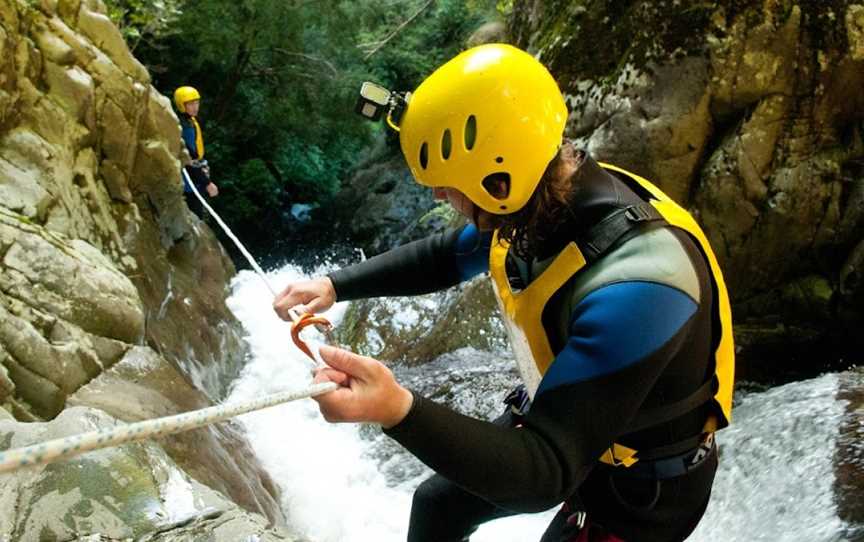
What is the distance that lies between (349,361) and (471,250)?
3.50ft

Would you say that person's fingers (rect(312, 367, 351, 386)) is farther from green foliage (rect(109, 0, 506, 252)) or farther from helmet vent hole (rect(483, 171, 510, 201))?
green foliage (rect(109, 0, 506, 252))

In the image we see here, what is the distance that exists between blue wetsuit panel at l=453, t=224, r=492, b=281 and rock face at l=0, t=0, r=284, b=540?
117cm

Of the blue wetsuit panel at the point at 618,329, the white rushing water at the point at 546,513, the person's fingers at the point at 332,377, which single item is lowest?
the white rushing water at the point at 546,513

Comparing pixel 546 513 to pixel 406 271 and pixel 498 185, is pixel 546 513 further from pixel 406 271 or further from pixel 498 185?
pixel 498 185

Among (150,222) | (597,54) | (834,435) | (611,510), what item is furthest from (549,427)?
(150,222)

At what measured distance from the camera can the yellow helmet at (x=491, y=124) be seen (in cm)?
152

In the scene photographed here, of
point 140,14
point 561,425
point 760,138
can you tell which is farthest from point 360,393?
point 140,14

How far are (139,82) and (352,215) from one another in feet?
28.3

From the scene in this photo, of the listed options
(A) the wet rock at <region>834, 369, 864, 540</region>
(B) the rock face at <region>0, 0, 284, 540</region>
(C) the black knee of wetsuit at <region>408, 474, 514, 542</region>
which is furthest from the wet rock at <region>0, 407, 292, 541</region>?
(A) the wet rock at <region>834, 369, 864, 540</region>

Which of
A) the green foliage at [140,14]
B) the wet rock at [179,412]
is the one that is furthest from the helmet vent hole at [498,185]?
the green foliage at [140,14]

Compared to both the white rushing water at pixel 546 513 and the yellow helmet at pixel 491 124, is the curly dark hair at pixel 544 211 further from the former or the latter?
the white rushing water at pixel 546 513

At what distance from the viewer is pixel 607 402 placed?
1254mm

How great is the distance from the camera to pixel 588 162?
1.60 meters

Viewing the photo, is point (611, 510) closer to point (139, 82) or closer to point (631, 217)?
point (631, 217)
